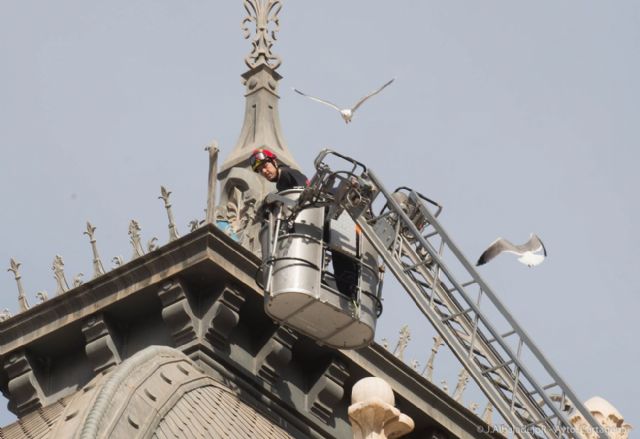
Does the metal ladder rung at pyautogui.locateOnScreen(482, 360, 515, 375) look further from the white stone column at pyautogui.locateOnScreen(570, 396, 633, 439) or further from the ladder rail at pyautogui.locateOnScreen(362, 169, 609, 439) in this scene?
the white stone column at pyautogui.locateOnScreen(570, 396, 633, 439)

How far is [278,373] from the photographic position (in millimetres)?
39625

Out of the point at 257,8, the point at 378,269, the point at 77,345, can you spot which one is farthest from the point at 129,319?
the point at 257,8

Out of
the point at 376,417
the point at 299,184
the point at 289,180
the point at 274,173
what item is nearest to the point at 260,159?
the point at 274,173

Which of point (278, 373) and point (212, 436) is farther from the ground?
point (278, 373)

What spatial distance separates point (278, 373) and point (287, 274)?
86.9 inches

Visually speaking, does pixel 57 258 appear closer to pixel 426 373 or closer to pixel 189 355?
pixel 189 355

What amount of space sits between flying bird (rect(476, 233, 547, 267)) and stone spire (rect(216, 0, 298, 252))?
3837mm

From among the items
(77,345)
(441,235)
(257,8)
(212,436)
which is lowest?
(212,436)

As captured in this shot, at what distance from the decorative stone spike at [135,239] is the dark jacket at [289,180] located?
7.39 ft

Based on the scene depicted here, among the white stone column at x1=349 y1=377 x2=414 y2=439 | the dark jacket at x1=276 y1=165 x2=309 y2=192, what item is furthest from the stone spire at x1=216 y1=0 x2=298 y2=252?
the white stone column at x1=349 y1=377 x2=414 y2=439

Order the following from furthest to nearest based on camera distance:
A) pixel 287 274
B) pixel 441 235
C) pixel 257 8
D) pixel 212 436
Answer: pixel 257 8
pixel 441 235
pixel 287 274
pixel 212 436

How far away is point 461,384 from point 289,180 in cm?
556

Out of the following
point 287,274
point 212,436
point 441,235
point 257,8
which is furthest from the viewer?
point 257,8

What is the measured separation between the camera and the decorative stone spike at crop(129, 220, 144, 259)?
129 ft
